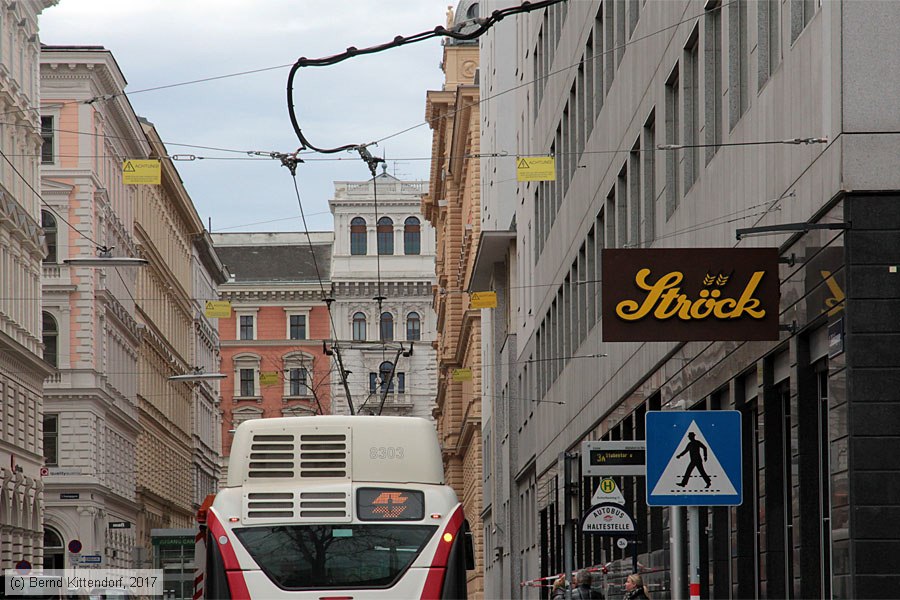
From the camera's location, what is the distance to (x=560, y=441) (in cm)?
3994

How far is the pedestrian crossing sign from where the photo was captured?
11.5 metres

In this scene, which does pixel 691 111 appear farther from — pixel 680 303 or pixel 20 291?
pixel 20 291

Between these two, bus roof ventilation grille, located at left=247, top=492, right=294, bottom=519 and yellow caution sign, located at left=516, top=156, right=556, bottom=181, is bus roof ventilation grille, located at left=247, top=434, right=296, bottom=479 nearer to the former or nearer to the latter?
bus roof ventilation grille, located at left=247, top=492, right=294, bottom=519

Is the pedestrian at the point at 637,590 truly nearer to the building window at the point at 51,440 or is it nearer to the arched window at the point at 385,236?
the building window at the point at 51,440

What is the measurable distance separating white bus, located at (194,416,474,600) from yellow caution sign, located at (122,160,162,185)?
16166 mm

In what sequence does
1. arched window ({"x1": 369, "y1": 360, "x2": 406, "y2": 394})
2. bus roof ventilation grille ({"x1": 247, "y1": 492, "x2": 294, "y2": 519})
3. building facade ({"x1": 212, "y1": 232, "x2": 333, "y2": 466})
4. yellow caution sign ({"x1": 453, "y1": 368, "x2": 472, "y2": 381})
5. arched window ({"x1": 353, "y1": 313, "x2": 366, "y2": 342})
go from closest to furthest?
bus roof ventilation grille ({"x1": 247, "y1": 492, "x2": 294, "y2": 519}) < yellow caution sign ({"x1": 453, "y1": 368, "x2": 472, "y2": 381}) < arched window ({"x1": 369, "y1": 360, "x2": 406, "y2": 394}) < arched window ({"x1": 353, "y1": 313, "x2": 366, "y2": 342}) < building facade ({"x1": 212, "y1": 232, "x2": 333, "y2": 466})

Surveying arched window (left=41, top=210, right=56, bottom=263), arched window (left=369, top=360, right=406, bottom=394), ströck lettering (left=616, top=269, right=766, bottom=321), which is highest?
arched window (left=41, top=210, right=56, bottom=263)

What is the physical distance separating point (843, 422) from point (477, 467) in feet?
199

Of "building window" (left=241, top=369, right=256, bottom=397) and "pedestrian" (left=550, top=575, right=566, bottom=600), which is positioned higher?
"building window" (left=241, top=369, right=256, bottom=397)

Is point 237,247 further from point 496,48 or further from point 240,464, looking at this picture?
point 240,464

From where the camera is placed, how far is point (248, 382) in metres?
133

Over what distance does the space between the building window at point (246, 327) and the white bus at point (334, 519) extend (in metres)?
115

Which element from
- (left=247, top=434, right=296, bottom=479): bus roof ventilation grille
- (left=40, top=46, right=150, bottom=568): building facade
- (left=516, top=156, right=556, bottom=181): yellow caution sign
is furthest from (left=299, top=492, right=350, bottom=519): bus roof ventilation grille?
(left=40, top=46, right=150, bottom=568): building facade

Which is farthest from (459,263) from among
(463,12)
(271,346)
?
(271,346)
